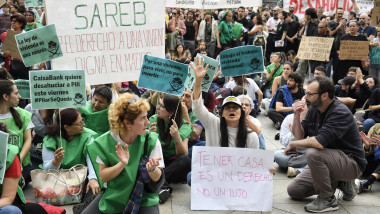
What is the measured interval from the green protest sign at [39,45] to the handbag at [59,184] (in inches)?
48.8

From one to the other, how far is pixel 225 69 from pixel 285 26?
9.30 meters

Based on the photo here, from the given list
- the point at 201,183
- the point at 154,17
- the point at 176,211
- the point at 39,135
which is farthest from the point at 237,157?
the point at 39,135

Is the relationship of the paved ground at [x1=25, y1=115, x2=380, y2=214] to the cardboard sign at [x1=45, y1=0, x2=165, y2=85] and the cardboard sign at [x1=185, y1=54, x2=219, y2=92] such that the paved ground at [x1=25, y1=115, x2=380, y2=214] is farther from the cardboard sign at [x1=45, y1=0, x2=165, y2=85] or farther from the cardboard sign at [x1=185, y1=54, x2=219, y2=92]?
the cardboard sign at [x1=45, y1=0, x2=165, y2=85]

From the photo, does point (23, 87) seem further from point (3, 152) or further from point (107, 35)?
point (3, 152)

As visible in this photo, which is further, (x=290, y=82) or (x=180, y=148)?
(x=290, y=82)

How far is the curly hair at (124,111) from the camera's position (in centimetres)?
367

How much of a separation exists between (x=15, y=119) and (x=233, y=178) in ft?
8.12

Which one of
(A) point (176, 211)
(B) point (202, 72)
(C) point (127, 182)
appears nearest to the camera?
(C) point (127, 182)

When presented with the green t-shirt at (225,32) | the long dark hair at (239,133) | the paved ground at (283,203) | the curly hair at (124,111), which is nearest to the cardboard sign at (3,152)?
the curly hair at (124,111)

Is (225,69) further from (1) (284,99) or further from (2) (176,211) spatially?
(1) (284,99)

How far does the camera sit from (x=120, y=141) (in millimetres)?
3736

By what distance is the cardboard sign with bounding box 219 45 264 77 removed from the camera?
19.3 ft

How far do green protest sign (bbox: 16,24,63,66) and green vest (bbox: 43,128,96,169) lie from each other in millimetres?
907

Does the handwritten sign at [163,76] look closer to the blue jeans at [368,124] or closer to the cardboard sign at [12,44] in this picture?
the blue jeans at [368,124]
